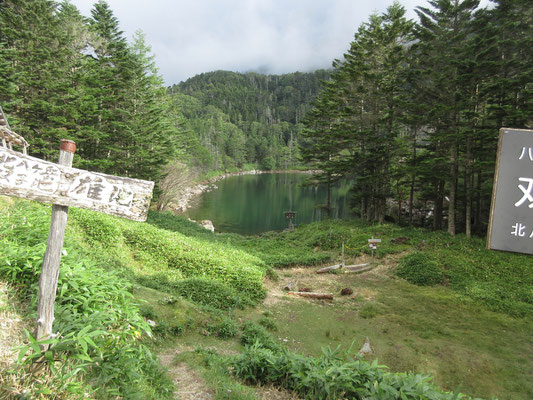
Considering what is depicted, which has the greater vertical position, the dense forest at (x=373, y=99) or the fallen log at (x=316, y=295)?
the dense forest at (x=373, y=99)

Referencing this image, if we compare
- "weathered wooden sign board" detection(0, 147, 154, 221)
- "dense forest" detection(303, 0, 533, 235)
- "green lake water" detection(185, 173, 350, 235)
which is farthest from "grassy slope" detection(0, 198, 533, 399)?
"green lake water" detection(185, 173, 350, 235)

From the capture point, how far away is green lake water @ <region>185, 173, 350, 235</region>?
29.6m

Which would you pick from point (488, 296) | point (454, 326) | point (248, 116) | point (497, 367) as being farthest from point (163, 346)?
point (248, 116)

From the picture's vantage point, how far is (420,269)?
40.4 feet

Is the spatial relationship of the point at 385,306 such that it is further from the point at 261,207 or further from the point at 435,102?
the point at 261,207

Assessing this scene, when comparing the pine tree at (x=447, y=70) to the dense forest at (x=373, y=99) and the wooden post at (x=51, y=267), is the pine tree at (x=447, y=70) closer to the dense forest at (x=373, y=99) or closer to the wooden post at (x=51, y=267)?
the dense forest at (x=373, y=99)

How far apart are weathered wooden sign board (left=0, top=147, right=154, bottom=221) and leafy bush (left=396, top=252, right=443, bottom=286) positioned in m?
12.3

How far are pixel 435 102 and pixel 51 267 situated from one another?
1831 centimetres

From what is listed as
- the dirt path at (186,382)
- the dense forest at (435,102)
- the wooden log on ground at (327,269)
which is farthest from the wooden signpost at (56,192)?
the dense forest at (435,102)

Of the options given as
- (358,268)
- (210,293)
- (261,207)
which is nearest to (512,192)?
(210,293)

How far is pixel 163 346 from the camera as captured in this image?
202 inches

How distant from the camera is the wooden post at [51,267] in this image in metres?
2.66

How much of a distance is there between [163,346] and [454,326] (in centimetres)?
846

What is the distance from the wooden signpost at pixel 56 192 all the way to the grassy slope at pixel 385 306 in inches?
124
